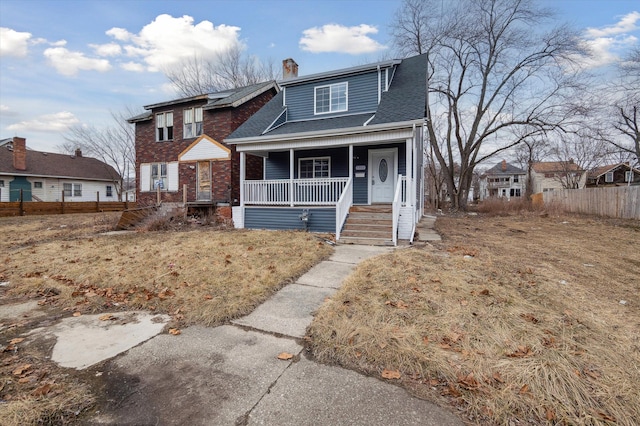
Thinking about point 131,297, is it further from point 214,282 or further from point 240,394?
point 240,394

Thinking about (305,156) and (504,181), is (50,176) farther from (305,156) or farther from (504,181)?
(504,181)

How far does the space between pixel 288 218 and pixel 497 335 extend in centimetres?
765

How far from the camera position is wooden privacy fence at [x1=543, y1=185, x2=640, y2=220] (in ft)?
44.1

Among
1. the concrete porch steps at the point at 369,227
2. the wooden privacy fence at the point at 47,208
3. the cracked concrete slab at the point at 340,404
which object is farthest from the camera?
the wooden privacy fence at the point at 47,208

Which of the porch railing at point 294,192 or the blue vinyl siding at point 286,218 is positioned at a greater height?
the porch railing at point 294,192

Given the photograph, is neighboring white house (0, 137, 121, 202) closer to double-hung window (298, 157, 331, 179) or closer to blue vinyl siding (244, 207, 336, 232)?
blue vinyl siding (244, 207, 336, 232)

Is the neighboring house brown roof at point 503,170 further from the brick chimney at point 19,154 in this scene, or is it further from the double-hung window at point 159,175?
the brick chimney at point 19,154

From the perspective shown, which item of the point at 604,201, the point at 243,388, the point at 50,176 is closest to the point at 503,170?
the point at 604,201

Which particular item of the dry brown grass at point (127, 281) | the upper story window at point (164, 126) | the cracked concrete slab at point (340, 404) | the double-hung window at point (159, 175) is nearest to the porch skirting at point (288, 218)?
the dry brown grass at point (127, 281)

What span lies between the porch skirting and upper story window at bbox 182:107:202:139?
8.02 meters

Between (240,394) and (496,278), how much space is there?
427cm

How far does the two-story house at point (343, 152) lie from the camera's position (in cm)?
882

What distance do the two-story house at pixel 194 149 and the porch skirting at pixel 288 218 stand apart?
4872mm

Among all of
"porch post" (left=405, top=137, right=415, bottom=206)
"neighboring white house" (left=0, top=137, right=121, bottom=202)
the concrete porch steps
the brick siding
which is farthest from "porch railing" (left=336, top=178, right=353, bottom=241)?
"neighboring white house" (left=0, top=137, right=121, bottom=202)
